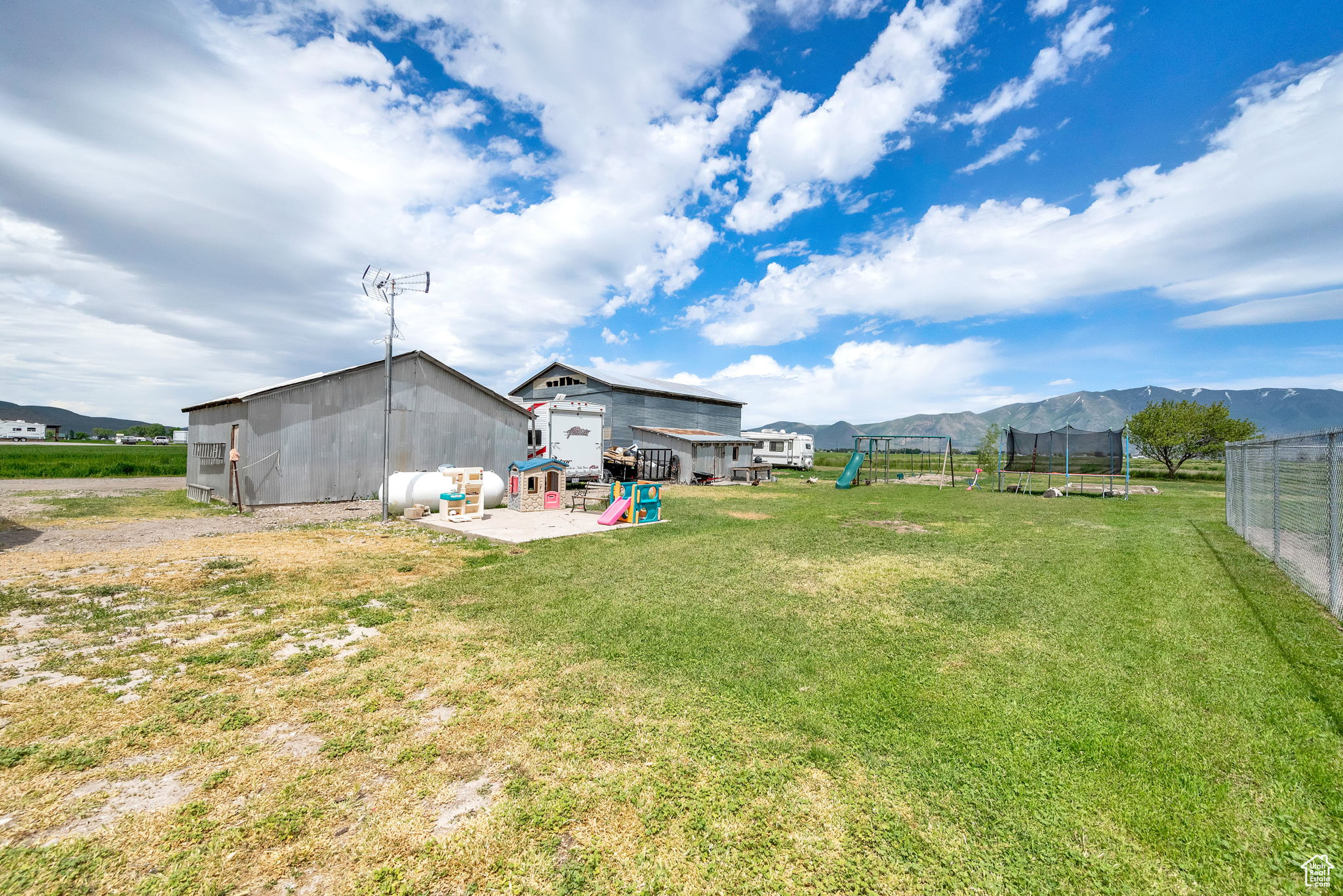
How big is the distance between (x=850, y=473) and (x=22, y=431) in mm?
162407

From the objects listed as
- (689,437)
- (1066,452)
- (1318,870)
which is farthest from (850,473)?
(1318,870)

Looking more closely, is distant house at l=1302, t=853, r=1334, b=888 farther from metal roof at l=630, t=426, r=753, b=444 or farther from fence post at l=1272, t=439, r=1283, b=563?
metal roof at l=630, t=426, r=753, b=444

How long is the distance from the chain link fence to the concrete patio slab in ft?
36.2

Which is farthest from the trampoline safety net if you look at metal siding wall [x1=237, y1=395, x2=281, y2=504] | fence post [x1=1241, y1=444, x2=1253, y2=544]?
metal siding wall [x1=237, y1=395, x2=281, y2=504]

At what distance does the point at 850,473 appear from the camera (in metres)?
26.2

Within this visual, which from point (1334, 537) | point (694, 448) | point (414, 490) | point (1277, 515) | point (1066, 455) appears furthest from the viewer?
point (694, 448)

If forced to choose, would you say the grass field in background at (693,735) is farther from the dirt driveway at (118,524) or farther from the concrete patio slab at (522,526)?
the concrete patio slab at (522,526)

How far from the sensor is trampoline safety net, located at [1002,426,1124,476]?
899 inches

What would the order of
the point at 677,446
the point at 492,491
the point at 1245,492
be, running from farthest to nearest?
the point at 677,446 → the point at 492,491 → the point at 1245,492

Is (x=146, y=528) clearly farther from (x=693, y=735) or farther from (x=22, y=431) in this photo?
(x=22, y=431)

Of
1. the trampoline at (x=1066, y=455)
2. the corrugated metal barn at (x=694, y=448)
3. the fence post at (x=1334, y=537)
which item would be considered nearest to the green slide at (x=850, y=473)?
the corrugated metal barn at (x=694, y=448)

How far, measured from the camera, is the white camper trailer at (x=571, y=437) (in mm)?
21266

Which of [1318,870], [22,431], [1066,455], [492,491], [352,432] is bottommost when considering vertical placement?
[1318,870]

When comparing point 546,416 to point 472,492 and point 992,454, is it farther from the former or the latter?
point 992,454
